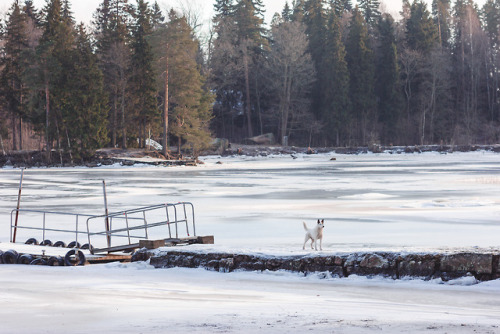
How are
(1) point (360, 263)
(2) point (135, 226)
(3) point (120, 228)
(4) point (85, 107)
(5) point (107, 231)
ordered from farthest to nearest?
(4) point (85, 107) → (3) point (120, 228) → (2) point (135, 226) → (5) point (107, 231) → (1) point (360, 263)

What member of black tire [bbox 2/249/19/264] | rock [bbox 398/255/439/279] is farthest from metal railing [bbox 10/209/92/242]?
rock [bbox 398/255/439/279]

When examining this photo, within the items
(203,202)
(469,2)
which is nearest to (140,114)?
(203,202)

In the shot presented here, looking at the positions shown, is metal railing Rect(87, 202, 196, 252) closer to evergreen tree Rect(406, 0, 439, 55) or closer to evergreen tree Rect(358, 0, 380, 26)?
evergreen tree Rect(406, 0, 439, 55)

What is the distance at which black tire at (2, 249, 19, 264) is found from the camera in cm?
1506

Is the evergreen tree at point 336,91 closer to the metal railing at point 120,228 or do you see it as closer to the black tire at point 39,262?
the metal railing at point 120,228

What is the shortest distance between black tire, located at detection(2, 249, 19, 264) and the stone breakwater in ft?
12.2

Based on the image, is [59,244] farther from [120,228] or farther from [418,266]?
[418,266]

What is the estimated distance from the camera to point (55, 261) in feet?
48.2

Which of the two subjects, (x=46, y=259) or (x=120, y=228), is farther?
(x=120, y=228)

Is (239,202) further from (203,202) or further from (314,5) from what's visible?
(314,5)

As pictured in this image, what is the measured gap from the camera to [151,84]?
213ft

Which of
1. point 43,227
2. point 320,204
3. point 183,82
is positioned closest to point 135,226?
point 43,227

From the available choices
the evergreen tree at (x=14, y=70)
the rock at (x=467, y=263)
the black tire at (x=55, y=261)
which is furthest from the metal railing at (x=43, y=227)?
the evergreen tree at (x=14, y=70)

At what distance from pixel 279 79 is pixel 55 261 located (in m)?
72.4
